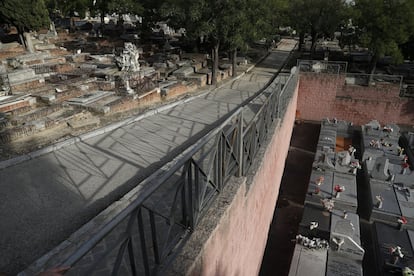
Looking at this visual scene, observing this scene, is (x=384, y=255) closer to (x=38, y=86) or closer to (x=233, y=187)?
(x=233, y=187)

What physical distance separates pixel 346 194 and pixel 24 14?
70.1 ft

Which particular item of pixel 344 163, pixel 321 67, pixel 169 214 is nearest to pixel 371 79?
pixel 321 67

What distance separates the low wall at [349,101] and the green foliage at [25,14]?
17.5 meters

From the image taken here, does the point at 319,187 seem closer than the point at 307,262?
No

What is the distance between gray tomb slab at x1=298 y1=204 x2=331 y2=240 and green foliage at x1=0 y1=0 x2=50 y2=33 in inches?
803

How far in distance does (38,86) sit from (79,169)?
800cm

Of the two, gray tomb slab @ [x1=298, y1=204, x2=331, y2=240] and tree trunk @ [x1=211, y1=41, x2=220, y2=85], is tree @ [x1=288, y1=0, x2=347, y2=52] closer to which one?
tree trunk @ [x1=211, y1=41, x2=220, y2=85]

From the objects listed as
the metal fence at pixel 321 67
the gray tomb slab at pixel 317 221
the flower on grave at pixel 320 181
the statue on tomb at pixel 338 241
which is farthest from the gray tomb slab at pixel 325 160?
the metal fence at pixel 321 67

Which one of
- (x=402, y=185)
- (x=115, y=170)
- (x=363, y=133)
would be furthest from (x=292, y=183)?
(x=115, y=170)

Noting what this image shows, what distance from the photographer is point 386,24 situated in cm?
1800

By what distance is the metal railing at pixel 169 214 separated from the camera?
243 centimetres

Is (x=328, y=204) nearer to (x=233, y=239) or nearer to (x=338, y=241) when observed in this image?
(x=338, y=241)

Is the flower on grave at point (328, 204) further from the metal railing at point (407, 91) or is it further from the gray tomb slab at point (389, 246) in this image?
the metal railing at point (407, 91)

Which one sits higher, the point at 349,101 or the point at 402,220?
the point at 349,101
